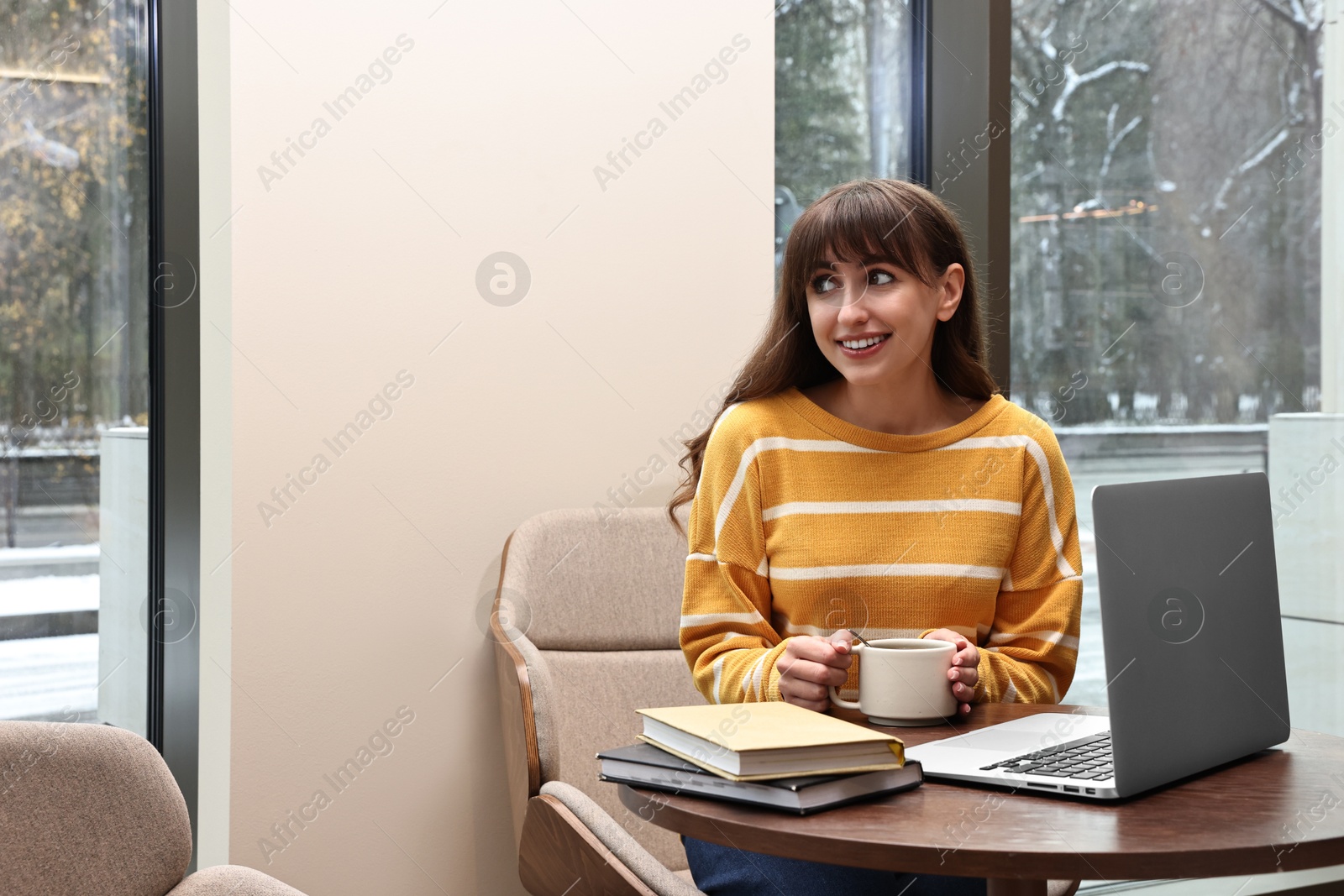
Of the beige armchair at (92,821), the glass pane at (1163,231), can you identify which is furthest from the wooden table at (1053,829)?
the glass pane at (1163,231)

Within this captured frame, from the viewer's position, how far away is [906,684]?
1194mm

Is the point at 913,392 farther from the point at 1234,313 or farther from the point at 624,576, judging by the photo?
the point at 1234,313

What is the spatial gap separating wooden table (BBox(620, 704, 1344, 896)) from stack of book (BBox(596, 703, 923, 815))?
0.04 feet

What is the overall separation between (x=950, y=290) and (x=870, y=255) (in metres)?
0.19

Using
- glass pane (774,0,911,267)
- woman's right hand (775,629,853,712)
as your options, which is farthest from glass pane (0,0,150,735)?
woman's right hand (775,629,853,712)

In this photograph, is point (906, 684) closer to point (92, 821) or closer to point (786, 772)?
point (786, 772)

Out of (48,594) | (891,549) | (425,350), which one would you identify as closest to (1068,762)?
(891,549)

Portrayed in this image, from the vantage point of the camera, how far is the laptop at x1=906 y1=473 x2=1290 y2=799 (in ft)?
3.10

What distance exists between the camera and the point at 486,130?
7.02 ft

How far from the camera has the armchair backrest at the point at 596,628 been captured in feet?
6.55

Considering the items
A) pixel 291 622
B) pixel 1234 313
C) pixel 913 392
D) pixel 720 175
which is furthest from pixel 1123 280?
pixel 291 622

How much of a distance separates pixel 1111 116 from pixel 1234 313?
56 cm

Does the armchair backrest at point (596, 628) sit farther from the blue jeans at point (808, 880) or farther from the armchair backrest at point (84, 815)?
the armchair backrest at point (84, 815)

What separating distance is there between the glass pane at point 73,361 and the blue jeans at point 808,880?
1355 mm
